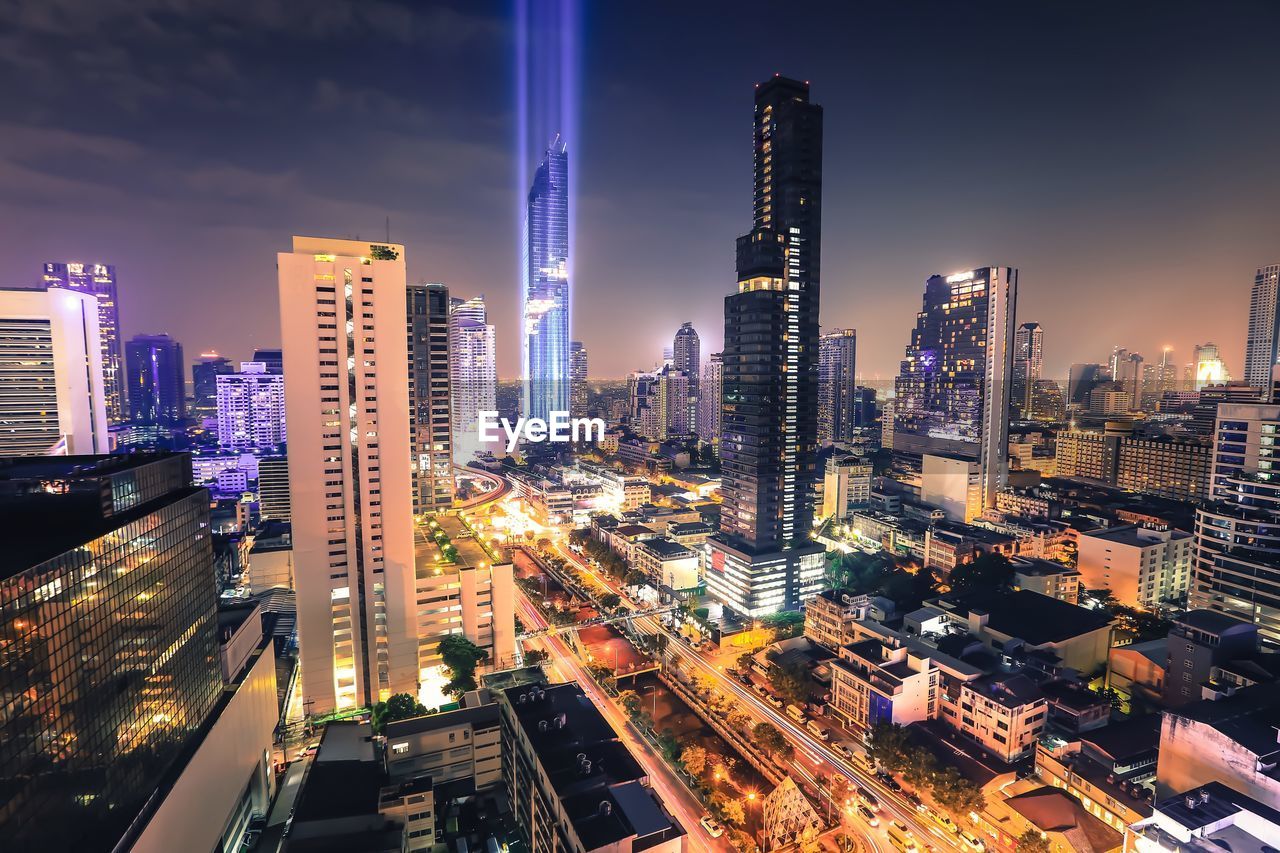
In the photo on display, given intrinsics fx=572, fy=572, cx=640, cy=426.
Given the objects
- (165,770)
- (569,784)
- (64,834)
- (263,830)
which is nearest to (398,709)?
(263,830)

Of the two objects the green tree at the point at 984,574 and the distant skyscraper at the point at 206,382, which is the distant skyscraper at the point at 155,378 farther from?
the green tree at the point at 984,574

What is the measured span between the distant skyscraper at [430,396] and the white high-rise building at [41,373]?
18.8 meters

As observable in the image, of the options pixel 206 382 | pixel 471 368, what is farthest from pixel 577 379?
pixel 206 382

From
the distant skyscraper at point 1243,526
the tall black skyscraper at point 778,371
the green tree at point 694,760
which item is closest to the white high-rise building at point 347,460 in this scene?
the green tree at point 694,760

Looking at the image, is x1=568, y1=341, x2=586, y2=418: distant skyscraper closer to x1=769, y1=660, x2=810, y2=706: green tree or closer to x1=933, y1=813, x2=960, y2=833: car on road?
x1=769, y1=660, x2=810, y2=706: green tree

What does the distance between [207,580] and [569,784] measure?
11.6 m

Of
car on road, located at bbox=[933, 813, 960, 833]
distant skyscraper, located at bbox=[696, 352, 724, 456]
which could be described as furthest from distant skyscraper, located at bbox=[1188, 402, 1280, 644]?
distant skyscraper, located at bbox=[696, 352, 724, 456]

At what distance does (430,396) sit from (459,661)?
66.2ft

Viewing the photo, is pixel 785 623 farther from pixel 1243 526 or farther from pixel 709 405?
pixel 709 405

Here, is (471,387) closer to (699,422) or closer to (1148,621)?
(699,422)

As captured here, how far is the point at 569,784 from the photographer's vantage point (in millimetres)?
14750

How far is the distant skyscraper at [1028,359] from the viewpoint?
88312mm

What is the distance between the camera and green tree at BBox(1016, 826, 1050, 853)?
15927 mm

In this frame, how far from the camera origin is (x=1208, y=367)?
3423 inches
